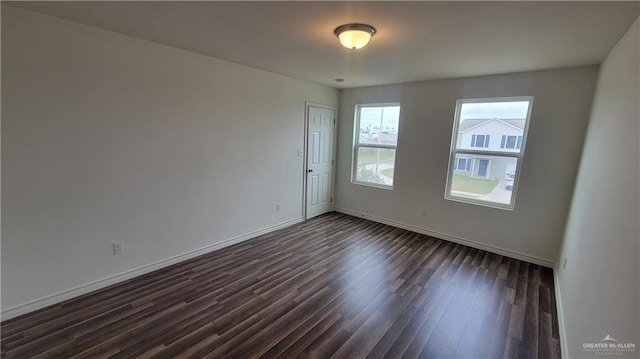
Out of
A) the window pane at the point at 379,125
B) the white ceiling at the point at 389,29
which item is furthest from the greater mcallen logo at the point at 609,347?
the window pane at the point at 379,125

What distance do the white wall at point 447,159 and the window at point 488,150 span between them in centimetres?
9

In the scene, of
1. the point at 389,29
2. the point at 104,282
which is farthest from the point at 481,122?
the point at 104,282

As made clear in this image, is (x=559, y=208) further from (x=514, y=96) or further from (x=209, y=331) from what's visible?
(x=209, y=331)

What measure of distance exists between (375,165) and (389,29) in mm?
3006

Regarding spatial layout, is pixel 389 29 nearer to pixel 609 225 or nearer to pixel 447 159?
pixel 609 225

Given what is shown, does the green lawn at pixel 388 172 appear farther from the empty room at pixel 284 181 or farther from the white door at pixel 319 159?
the white door at pixel 319 159

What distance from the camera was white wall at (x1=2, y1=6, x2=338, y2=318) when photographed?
6.89 ft

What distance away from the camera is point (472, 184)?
3.88m

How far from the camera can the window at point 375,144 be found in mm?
4629

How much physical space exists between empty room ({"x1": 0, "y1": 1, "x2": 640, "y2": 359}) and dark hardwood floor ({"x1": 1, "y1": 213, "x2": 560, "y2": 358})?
0.02 meters

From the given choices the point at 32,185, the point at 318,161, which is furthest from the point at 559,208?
the point at 32,185

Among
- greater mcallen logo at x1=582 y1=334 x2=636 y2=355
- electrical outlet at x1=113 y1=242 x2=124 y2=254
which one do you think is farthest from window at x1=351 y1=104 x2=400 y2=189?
electrical outlet at x1=113 y1=242 x2=124 y2=254

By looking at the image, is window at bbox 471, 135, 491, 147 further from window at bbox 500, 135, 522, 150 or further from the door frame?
the door frame

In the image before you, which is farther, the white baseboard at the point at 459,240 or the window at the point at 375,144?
the window at the point at 375,144
